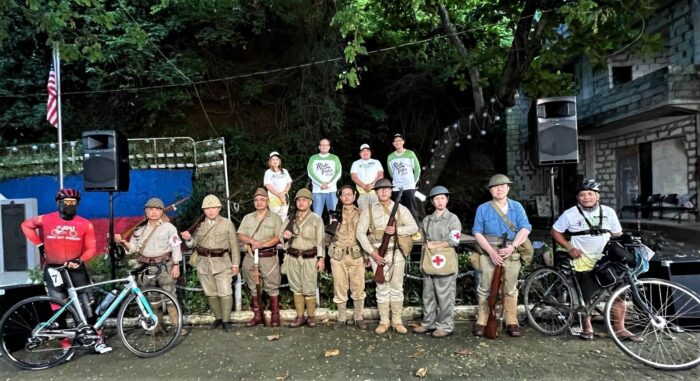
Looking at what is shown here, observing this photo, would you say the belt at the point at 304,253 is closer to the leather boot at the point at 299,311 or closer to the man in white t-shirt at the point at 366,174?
the leather boot at the point at 299,311

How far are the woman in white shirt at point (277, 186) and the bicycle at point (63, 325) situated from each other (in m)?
2.20

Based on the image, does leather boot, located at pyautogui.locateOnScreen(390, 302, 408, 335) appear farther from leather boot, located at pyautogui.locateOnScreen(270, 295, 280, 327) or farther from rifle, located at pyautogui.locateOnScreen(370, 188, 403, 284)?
leather boot, located at pyautogui.locateOnScreen(270, 295, 280, 327)

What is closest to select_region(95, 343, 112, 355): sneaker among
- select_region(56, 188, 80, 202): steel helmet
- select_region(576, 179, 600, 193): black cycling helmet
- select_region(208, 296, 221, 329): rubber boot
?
select_region(208, 296, 221, 329): rubber boot

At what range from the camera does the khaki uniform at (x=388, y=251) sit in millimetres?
4477

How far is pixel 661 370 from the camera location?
3.45 m

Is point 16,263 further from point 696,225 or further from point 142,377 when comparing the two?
point 696,225

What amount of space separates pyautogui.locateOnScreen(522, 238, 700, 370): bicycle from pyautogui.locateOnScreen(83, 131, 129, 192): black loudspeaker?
5.59 metres

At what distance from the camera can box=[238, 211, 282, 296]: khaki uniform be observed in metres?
4.77

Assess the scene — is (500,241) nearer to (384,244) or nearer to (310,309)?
(384,244)

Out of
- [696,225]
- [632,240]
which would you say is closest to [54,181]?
[632,240]

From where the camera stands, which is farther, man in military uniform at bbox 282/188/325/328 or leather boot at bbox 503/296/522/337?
man in military uniform at bbox 282/188/325/328

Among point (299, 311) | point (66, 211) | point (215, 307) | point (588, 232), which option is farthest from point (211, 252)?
point (588, 232)

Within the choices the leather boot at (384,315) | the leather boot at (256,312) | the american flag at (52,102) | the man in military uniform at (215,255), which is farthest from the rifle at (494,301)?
the american flag at (52,102)

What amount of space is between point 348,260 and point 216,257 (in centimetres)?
151
